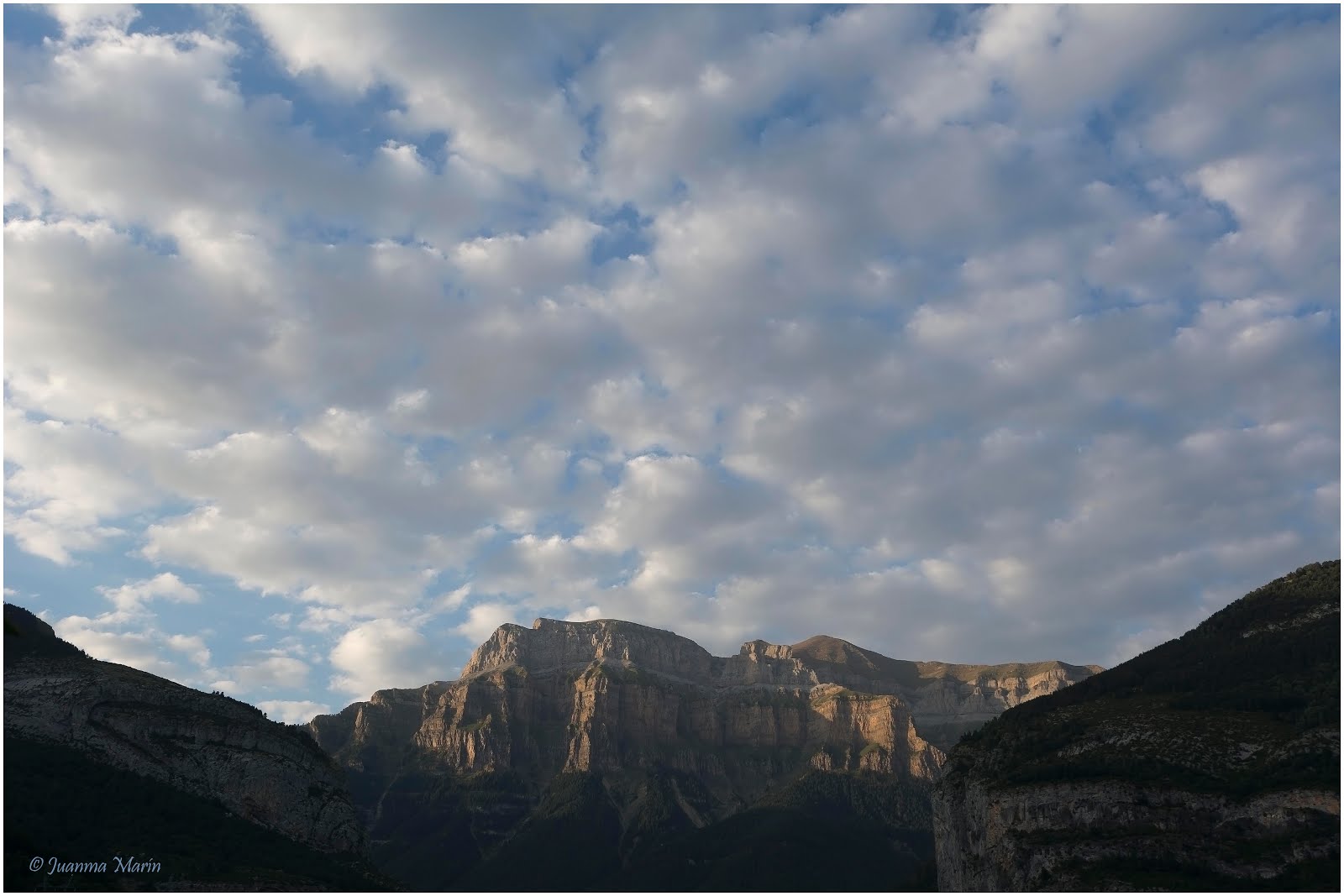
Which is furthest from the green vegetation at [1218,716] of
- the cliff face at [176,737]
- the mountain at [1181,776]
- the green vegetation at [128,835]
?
the cliff face at [176,737]

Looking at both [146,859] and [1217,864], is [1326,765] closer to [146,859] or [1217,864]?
[1217,864]

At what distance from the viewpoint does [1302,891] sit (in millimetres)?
117875

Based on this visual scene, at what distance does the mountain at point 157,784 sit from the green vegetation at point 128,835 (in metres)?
0.22

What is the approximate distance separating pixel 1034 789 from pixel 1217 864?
29358 millimetres

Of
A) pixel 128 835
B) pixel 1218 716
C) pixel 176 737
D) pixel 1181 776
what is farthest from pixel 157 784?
pixel 1218 716

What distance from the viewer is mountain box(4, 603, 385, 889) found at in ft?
417

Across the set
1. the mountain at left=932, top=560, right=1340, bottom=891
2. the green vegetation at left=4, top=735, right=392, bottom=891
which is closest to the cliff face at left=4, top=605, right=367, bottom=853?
the green vegetation at left=4, top=735, right=392, bottom=891

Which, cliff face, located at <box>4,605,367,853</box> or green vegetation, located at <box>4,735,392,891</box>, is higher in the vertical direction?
cliff face, located at <box>4,605,367,853</box>

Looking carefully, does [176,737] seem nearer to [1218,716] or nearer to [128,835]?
[128,835]

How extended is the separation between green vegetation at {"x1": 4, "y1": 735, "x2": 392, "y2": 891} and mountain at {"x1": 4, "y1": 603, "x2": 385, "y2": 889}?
0.22m

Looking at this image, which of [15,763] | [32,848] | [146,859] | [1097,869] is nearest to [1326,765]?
[1097,869]

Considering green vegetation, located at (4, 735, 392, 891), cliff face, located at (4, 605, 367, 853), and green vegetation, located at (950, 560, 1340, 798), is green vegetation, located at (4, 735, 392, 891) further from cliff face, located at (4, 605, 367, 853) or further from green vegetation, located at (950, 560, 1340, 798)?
green vegetation, located at (950, 560, 1340, 798)

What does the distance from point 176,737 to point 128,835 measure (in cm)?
3255

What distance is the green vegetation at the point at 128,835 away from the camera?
119 metres
